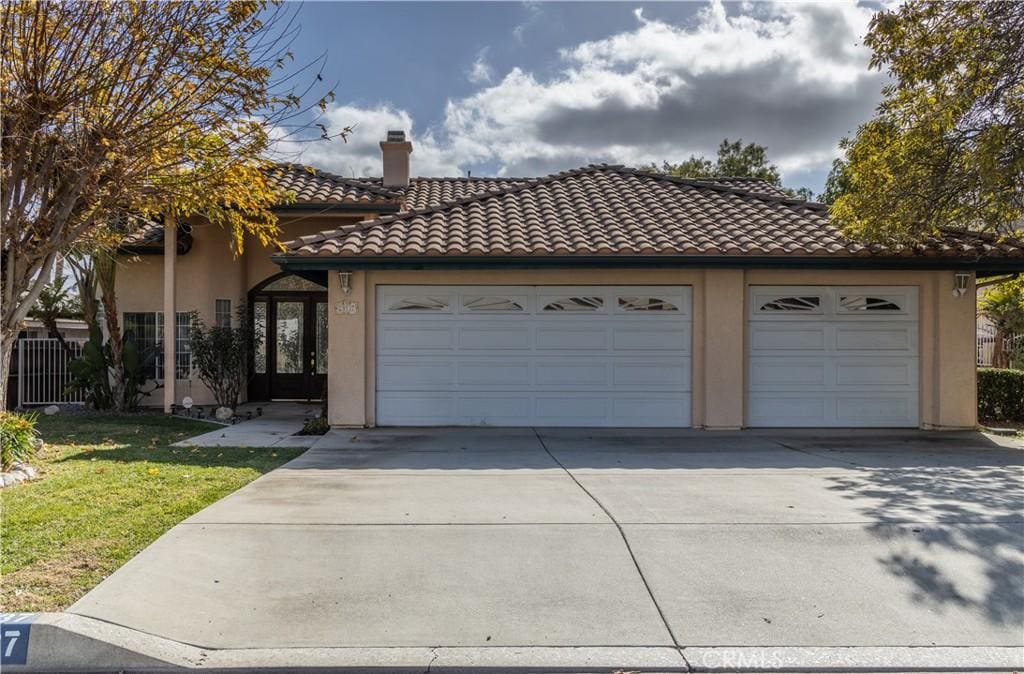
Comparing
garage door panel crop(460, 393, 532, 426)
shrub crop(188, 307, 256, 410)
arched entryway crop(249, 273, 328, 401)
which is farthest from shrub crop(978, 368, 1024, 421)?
shrub crop(188, 307, 256, 410)

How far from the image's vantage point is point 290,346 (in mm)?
15516

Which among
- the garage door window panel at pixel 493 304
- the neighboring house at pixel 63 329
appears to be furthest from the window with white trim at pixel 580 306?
the neighboring house at pixel 63 329

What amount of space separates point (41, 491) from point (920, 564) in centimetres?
806

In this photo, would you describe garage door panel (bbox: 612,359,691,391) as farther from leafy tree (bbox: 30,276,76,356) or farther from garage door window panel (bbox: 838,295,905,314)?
leafy tree (bbox: 30,276,76,356)

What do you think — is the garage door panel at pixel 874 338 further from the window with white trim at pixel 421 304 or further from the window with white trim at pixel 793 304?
the window with white trim at pixel 421 304

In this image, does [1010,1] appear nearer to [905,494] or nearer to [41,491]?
[905,494]

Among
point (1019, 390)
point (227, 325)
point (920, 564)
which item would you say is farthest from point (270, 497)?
point (1019, 390)

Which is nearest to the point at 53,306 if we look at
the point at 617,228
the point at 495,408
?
the point at 495,408

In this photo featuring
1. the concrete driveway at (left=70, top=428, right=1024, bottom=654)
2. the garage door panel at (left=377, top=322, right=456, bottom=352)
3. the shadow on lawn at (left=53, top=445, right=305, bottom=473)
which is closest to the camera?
the concrete driveway at (left=70, top=428, right=1024, bottom=654)

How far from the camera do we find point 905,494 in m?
6.68

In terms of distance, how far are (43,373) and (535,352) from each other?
1182 centimetres

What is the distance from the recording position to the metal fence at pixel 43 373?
47.8 feet

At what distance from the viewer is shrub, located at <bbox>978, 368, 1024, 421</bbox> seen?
43.1 ft

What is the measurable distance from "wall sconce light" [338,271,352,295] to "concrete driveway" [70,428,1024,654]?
391 cm
